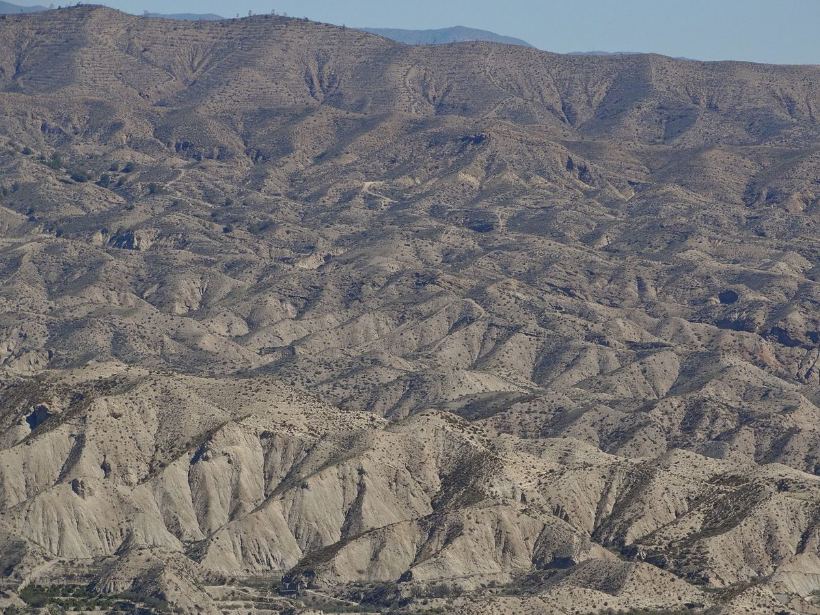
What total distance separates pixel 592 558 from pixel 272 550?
26.3 metres

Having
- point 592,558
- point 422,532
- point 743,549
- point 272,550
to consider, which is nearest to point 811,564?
point 743,549

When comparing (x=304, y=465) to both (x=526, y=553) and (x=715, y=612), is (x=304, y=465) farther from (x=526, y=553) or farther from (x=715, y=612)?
(x=715, y=612)

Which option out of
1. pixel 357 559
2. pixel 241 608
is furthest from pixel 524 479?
pixel 241 608

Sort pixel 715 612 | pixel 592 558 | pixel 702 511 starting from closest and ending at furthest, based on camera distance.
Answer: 1. pixel 715 612
2. pixel 592 558
3. pixel 702 511

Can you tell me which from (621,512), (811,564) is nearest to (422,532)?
(621,512)

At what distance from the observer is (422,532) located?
184000 mm

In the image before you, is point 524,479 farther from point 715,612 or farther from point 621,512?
point 715,612

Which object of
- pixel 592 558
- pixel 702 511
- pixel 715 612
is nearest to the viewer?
pixel 715 612

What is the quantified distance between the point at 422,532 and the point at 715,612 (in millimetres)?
31175

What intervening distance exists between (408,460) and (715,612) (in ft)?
142

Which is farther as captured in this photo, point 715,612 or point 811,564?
point 811,564

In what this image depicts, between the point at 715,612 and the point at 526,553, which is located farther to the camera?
the point at 526,553

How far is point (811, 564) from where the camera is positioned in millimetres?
179625

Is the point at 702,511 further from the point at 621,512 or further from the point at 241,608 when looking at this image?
the point at 241,608
